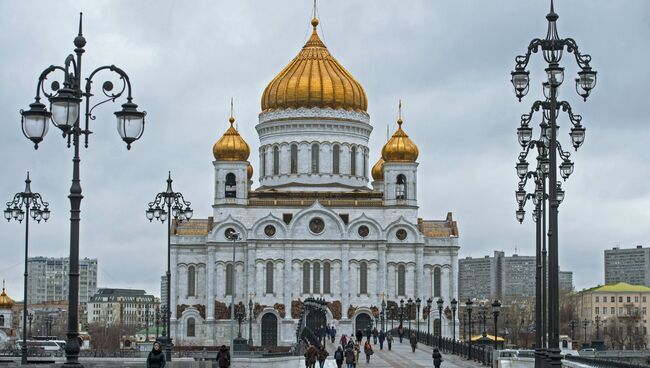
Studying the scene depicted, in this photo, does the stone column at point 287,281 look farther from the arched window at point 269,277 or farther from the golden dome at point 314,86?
the golden dome at point 314,86

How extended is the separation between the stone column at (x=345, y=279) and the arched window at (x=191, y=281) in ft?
28.4

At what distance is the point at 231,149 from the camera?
86938 mm

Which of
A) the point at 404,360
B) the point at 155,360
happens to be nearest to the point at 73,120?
the point at 155,360

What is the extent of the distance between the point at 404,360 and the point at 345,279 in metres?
34.9

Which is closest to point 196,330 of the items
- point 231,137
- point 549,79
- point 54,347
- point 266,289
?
point 266,289

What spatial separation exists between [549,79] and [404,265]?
6117 cm

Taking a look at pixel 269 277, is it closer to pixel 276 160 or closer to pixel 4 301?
pixel 276 160

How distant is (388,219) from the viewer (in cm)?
8694

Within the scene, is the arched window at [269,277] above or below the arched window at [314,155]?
below

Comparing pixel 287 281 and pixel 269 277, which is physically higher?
pixel 269 277

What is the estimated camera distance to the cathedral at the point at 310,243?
8531 centimetres

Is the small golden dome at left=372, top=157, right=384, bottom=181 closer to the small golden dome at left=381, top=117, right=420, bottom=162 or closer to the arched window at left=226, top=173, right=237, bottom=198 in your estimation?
the small golden dome at left=381, top=117, right=420, bottom=162

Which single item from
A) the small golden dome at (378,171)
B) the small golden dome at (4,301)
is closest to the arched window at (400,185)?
the small golden dome at (378,171)

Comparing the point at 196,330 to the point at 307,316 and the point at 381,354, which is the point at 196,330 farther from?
the point at 381,354
